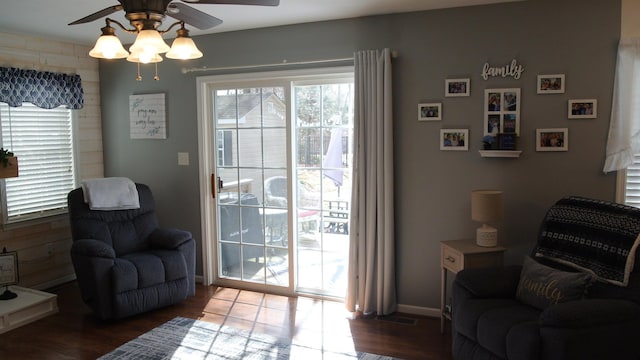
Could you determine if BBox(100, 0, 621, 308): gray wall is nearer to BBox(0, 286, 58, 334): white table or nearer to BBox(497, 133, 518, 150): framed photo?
BBox(497, 133, 518, 150): framed photo

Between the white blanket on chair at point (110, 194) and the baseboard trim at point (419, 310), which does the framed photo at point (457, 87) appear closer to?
the baseboard trim at point (419, 310)

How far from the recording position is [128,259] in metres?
3.78

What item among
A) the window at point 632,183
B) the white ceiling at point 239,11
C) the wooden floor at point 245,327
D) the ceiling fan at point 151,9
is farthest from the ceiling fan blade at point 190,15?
the window at point 632,183

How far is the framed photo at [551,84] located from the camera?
331 cm

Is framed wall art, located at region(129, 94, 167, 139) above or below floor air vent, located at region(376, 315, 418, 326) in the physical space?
above

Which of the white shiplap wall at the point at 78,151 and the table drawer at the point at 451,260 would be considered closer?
the table drawer at the point at 451,260

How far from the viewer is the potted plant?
3.84 m

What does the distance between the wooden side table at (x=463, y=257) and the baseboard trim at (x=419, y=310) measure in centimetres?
25

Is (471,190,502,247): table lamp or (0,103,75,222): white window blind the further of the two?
(0,103,75,222): white window blind

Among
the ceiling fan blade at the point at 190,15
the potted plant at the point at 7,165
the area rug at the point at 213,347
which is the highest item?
the ceiling fan blade at the point at 190,15

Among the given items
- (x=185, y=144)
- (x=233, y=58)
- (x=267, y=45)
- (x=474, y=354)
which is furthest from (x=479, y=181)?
(x=185, y=144)

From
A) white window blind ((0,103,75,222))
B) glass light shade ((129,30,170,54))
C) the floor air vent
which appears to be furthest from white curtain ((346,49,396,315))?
white window blind ((0,103,75,222))

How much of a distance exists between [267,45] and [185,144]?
1.24 m

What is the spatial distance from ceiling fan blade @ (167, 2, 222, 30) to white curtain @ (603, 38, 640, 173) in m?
2.62
